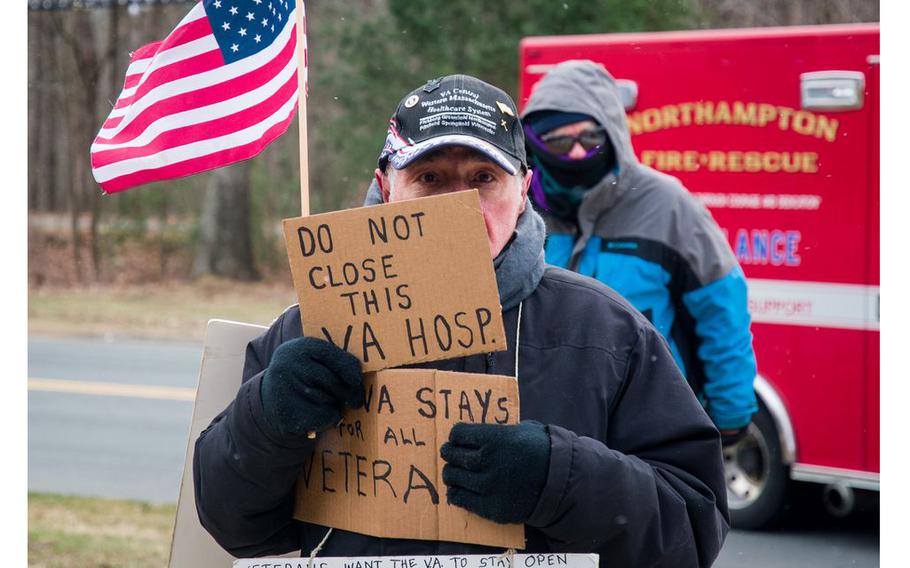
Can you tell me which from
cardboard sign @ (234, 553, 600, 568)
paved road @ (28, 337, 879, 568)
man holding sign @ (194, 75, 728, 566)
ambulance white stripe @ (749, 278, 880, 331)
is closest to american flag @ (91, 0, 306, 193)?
man holding sign @ (194, 75, 728, 566)

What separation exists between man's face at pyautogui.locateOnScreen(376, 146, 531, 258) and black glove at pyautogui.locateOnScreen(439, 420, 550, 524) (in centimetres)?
40

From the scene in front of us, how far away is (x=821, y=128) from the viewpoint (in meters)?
5.85

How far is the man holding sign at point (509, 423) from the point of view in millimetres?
1843

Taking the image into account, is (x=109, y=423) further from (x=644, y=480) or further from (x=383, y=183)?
(x=644, y=480)

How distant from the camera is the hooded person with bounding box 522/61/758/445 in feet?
12.3

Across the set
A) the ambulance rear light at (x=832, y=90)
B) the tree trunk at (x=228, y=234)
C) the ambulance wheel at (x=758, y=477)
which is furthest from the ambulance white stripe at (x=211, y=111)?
the tree trunk at (x=228, y=234)

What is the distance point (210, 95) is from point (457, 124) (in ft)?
2.84

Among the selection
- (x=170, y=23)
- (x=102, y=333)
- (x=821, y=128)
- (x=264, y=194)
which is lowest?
(x=102, y=333)

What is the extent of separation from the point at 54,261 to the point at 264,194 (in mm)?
4872

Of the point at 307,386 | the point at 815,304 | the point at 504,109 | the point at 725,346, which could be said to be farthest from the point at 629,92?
the point at 307,386

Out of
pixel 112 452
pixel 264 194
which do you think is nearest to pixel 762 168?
pixel 112 452

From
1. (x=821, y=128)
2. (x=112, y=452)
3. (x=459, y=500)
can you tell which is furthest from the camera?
(x=112, y=452)

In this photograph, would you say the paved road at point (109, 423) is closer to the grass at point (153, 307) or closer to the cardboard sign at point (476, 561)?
the grass at point (153, 307)

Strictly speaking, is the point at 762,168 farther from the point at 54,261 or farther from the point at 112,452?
the point at 54,261
